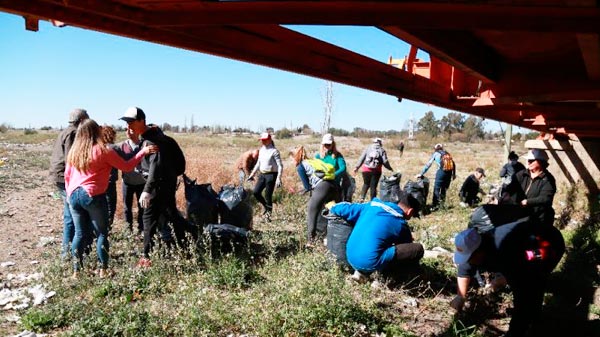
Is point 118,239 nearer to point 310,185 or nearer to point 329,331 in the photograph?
point 310,185

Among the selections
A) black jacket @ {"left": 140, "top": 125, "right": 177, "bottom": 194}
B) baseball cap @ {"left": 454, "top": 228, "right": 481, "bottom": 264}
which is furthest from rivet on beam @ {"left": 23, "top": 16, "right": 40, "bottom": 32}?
baseball cap @ {"left": 454, "top": 228, "right": 481, "bottom": 264}

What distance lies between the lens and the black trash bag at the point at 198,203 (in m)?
5.03

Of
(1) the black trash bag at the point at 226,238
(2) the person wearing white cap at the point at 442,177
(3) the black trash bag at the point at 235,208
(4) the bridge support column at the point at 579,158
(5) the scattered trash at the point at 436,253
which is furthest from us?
(2) the person wearing white cap at the point at 442,177

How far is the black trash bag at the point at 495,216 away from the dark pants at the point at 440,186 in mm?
4872

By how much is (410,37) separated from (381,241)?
2.45 metres

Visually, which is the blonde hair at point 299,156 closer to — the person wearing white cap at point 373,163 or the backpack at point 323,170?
the backpack at point 323,170

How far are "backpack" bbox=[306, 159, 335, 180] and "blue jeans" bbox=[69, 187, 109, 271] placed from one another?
7.80 feet

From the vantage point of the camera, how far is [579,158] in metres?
8.40

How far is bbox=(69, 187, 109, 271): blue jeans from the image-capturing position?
370 centimetres

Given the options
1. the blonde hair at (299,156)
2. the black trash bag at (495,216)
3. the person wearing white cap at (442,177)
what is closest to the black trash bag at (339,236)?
the black trash bag at (495,216)

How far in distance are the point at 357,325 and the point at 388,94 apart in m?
1.73

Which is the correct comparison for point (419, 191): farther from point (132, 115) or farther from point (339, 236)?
point (132, 115)

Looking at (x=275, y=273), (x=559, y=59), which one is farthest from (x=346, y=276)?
(x=559, y=59)

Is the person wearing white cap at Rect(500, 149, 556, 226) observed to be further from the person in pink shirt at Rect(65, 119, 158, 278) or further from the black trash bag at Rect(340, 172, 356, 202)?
the person in pink shirt at Rect(65, 119, 158, 278)
